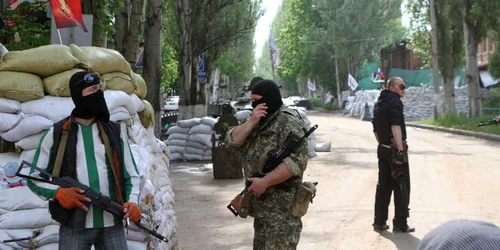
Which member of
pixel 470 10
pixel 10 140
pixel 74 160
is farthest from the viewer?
pixel 470 10

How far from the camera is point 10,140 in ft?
19.4

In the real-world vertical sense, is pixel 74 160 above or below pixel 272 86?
below

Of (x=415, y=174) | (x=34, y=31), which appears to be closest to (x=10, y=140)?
(x=34, y=31)

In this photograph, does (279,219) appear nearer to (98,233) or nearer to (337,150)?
(98,233)

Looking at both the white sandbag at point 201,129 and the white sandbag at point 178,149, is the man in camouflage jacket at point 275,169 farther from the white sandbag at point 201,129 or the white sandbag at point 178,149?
the white sandbag at point 178,149

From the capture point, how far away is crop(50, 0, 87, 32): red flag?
28.6ft

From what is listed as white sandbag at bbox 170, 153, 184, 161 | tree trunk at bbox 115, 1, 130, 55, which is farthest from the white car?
tree trunk at bbox 115, 1, 130, 55

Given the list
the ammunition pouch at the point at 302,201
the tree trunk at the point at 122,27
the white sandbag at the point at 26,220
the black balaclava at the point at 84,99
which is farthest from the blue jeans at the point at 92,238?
the tree trunk at the point at 122,27

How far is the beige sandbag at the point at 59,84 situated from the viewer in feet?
19.7

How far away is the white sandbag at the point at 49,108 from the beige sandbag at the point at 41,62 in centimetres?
26

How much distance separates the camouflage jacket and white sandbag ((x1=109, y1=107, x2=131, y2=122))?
4.47 ft

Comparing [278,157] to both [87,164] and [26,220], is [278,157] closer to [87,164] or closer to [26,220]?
[87,164]

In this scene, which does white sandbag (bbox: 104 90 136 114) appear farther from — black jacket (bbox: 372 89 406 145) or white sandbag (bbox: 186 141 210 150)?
white sandbag (bbox: 186 141 210 150)

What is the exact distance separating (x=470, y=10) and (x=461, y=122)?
452 centimetres
